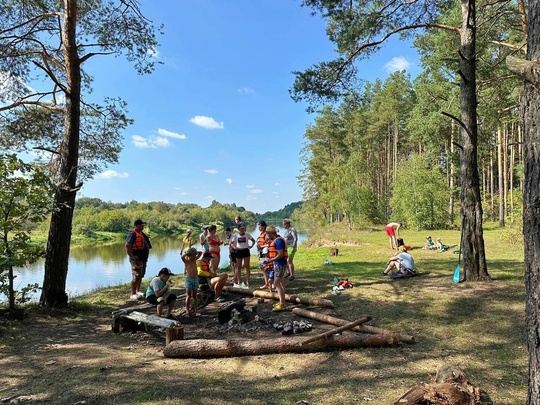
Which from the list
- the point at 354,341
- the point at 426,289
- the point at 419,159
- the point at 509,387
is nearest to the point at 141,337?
the point at 354,341

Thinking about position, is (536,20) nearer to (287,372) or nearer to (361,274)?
(287,372)

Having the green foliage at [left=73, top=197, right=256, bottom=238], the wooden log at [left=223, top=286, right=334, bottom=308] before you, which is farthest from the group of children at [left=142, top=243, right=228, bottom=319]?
the green foliage at [left=73, top=197, right=256, bottom=238]

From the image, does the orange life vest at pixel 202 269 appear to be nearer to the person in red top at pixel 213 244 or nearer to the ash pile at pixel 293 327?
the person in red top at pixel 213 244

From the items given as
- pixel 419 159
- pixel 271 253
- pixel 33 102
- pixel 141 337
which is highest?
pixel 419 159

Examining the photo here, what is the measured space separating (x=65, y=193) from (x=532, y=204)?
8216 mm

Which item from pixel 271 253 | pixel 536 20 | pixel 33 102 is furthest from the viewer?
pixel 33 102

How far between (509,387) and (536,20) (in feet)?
11.1

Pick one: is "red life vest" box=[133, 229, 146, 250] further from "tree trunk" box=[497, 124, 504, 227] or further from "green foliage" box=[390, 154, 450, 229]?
"tree trunk" box=[497, 124, 504, 227]

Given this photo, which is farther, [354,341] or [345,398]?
[354,341]

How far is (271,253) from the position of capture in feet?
23.7

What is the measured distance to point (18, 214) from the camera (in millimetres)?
6695

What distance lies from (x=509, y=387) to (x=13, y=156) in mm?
8246

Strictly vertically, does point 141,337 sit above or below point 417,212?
below

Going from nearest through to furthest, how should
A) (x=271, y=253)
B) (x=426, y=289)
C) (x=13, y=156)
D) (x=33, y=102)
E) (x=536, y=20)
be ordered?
(x=536, y=20) < (x=13, y=156) < (x=271, y=253) < (x=426, y=289) < (x=33, y=102)
